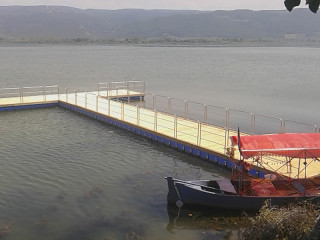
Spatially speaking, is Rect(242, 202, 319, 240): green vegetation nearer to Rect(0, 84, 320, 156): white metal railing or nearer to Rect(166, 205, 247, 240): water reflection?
Rect(166, 205, 247, 240): water reflection

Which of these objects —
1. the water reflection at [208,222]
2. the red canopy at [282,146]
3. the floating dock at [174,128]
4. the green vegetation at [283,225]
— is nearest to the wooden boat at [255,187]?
the red canopy at [282,146]

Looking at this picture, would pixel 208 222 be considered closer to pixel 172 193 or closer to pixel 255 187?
pixel 172 193

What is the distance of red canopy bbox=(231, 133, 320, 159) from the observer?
12.0m

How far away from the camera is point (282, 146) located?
40.1 feet

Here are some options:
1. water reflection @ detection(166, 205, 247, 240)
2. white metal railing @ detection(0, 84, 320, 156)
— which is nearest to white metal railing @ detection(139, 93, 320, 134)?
white metal railing @ detection(0, 84, 320, 156)

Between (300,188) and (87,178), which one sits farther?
(87,178)

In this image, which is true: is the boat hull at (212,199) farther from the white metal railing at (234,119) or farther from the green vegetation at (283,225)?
the white metal railing at (234,119)

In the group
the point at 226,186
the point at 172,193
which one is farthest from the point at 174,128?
the point at 226,186

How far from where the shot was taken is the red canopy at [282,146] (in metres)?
12.0

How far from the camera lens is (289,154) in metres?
12.1

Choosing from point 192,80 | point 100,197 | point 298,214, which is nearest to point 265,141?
point 298,214

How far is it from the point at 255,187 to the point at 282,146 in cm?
140

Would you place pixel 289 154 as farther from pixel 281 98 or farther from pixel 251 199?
pixel 281 98

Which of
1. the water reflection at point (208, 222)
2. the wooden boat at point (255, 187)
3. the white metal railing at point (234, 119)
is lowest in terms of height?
the water reflection at point (208, 222)
